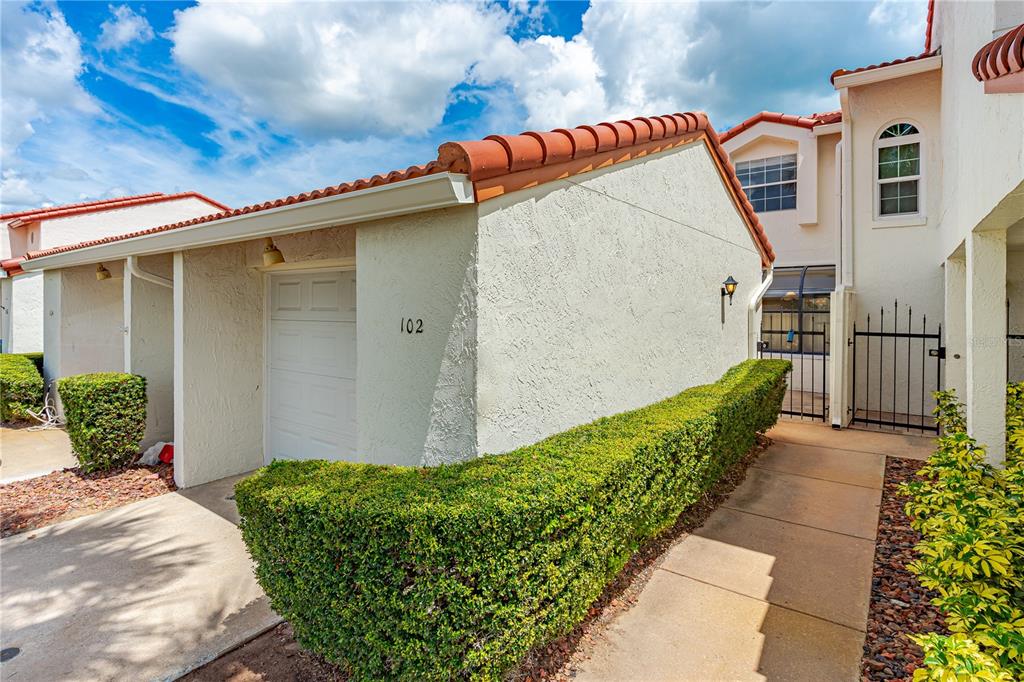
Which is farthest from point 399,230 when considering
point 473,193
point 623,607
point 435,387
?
point 623,607

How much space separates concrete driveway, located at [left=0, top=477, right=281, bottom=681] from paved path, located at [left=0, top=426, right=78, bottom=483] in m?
3.23

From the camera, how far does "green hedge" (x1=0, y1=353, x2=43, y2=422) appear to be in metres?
11.5

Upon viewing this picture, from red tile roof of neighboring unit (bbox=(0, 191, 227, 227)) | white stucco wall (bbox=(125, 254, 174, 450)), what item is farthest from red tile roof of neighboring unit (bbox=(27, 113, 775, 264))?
red tile roof of neighboring unit (bbox=(0, 191, 227, 227))

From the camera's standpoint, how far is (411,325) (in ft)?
13.7

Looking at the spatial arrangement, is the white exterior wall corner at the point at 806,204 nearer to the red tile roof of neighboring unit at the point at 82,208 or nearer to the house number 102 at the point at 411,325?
the house number 102 at the point at 411,325

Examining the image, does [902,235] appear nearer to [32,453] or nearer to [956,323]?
[956,323]

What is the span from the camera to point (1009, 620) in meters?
2.28

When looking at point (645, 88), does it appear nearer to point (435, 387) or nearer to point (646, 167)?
point (646, 167)

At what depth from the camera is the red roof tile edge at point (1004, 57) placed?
8.21ft

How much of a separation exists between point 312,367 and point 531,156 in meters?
4.76

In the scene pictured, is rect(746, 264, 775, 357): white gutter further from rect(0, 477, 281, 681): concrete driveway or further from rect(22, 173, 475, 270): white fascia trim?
rect(0, 477, 281, 681): concrete driveway

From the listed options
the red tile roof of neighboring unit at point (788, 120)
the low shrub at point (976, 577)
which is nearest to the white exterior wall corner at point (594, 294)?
the low shrub at point (976, 577)

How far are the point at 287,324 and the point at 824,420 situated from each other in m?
11.6

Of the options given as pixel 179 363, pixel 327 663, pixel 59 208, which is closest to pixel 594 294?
pixel 327 663
